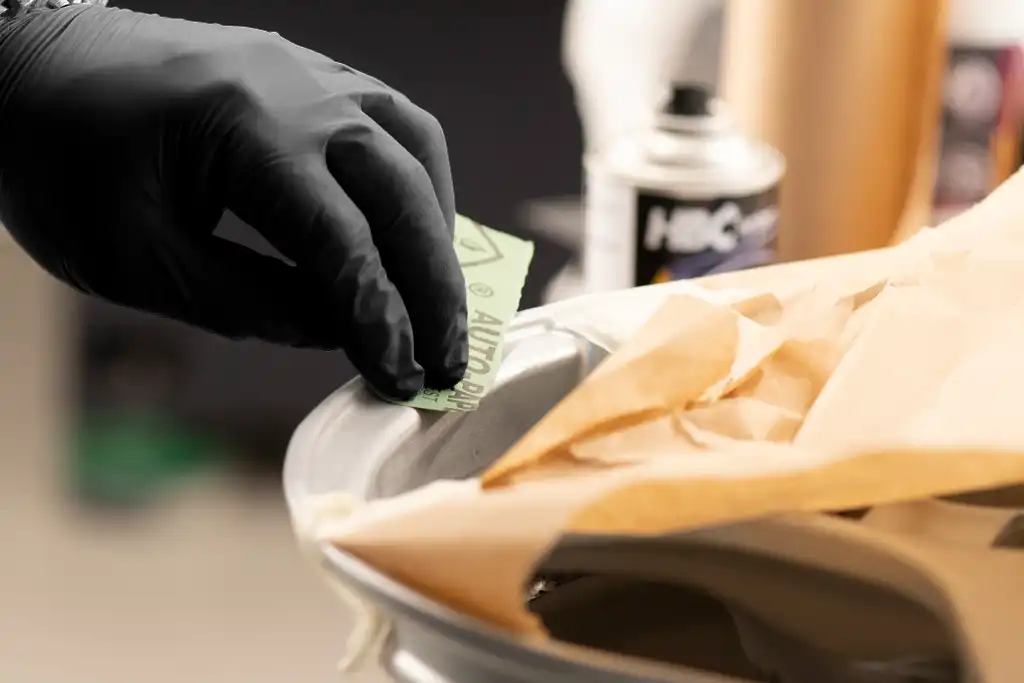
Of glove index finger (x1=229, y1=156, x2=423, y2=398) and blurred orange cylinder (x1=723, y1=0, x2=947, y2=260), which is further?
blurred orange cylinder (x1=723, y1=0, x2=947, y2=260)

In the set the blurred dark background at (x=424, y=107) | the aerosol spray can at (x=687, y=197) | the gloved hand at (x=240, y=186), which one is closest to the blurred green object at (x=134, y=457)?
the blurred dark background at (x=424, y=107)

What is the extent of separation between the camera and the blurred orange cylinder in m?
0.77

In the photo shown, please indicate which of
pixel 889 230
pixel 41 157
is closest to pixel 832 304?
pixel 41 157

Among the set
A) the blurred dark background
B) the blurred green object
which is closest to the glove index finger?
the blurred dark background

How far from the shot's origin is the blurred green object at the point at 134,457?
1171 mm

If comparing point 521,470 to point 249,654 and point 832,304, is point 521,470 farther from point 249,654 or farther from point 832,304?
point 249,654

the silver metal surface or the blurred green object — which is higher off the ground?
the silver metal surface

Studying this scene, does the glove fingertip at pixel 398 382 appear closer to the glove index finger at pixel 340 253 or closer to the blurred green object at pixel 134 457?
the glove index finger at pixel 340 253

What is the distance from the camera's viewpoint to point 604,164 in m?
0.75

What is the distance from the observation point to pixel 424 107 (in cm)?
107

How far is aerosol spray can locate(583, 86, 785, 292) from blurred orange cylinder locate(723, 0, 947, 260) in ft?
0.21

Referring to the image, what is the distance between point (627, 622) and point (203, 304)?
20 centimetres

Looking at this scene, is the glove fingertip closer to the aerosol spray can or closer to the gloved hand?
the gloved hand

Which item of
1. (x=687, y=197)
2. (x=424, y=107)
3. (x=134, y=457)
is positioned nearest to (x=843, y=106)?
(x=687, y=197)
